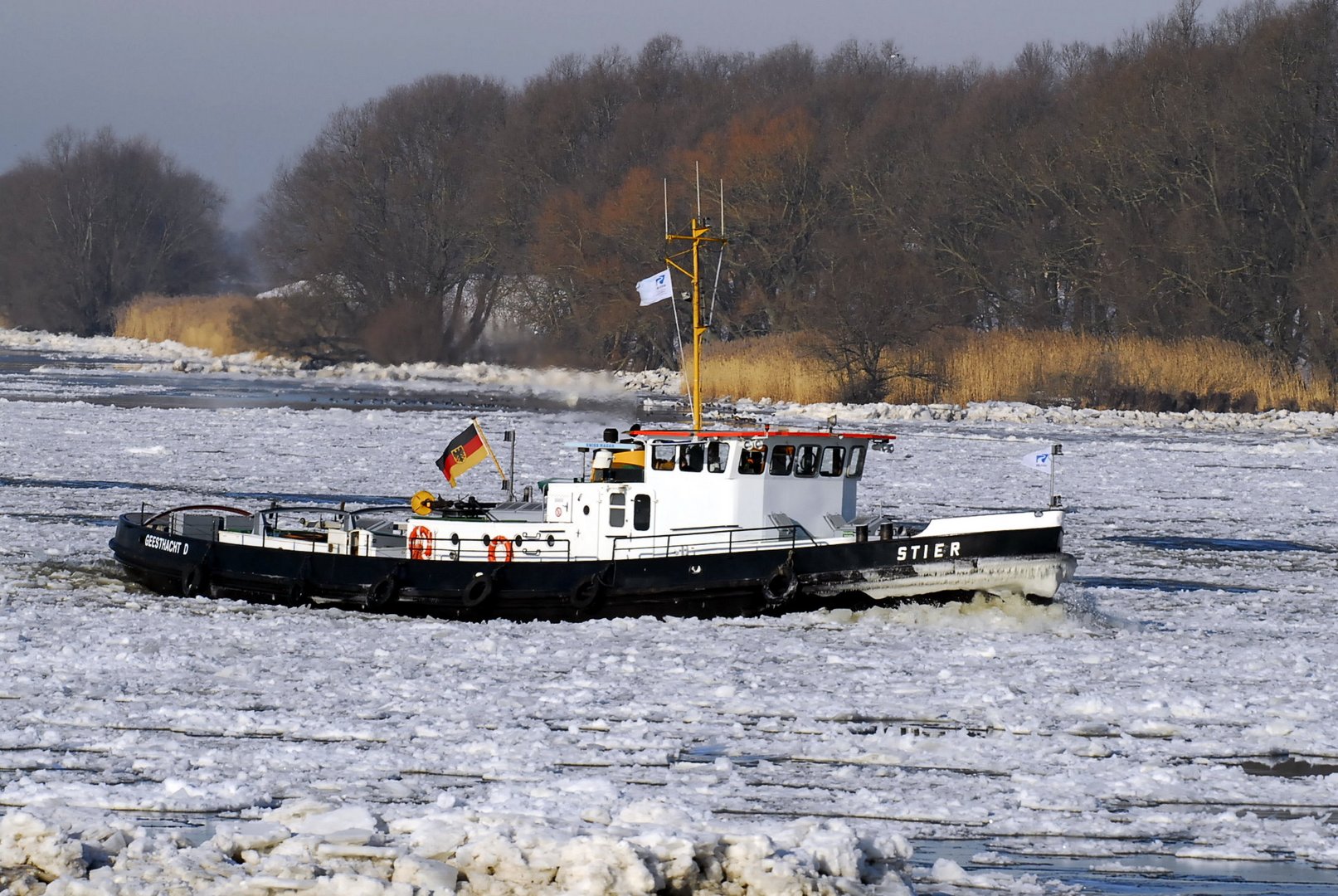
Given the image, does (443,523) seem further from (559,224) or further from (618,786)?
(559,224)

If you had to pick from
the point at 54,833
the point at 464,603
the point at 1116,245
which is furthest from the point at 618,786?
the point at 1116,245

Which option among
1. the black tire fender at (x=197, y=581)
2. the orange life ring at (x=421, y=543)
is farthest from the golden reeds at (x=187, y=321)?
the orange life ring at (x=421, y=543)

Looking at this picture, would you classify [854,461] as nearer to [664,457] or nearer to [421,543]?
[664,457]

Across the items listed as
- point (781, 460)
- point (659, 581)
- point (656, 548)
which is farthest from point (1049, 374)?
point (659, 581)

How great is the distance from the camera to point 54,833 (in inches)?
358

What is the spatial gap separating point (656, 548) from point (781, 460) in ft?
5.60

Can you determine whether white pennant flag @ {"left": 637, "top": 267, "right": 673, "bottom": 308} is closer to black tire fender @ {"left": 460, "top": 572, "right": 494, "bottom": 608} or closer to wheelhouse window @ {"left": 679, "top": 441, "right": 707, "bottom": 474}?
wheelhouse window @ {"left": 679, "top": 441, "right": 707, "bottom": 474}

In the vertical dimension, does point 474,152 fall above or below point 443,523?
above

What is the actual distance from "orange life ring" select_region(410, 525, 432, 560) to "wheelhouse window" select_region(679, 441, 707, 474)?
311 centimetres

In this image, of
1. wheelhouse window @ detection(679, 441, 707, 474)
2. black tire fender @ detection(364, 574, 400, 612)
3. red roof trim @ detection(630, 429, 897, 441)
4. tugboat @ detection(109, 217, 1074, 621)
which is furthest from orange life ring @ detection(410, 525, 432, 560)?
wheelhouse window @ detection(679, 441, 707, 474)

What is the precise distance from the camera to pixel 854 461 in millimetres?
19672

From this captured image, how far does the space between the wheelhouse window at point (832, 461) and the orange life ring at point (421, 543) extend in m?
4.55

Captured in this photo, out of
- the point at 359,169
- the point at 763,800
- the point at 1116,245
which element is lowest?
the point at 763,800

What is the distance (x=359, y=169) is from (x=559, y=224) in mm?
26154
